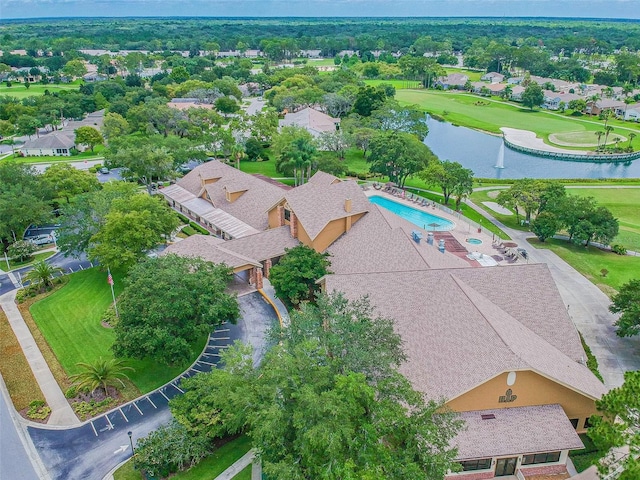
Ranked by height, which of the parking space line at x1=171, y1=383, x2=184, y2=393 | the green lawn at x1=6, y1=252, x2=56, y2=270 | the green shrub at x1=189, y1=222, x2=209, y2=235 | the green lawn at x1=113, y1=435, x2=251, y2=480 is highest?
the green lawn at x1=113, y1=435, x2=251, y2=480

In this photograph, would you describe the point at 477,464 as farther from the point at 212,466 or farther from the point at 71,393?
the point at 71,393

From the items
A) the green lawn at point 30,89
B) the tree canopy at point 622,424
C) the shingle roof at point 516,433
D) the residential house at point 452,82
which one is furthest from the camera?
the residential house at point 452,82

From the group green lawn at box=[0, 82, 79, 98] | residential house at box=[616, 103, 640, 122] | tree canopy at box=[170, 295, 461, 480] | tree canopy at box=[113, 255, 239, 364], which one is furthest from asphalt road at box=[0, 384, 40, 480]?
residential house at box=[616, 103, 640, 122]

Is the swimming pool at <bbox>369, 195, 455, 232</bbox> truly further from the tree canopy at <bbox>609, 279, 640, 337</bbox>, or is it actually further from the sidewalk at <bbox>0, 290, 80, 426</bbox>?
the sidewalk at <bbox>0, 290, 80, 426</bbox>

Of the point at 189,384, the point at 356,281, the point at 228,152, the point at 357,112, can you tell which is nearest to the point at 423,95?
the point at 357,112

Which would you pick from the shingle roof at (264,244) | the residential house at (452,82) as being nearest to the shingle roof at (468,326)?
the shingle roof at (264,244)

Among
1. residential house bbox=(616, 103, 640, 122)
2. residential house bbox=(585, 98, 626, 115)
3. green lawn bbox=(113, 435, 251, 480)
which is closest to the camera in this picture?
green lawn bbox=(113, 435, 251, 480)

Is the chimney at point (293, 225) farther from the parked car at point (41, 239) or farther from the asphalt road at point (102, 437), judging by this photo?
the parked car at point (41, 239)
